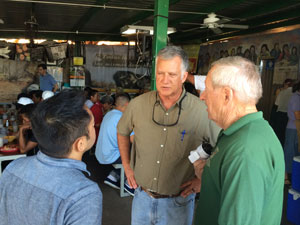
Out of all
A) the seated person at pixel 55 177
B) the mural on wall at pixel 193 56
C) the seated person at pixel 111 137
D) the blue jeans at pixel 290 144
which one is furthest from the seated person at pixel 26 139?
the mural on wall at pixel 193 56

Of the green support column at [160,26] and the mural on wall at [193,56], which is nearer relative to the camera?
the green support column at [160,26]

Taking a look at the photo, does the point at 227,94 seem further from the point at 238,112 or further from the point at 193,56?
the point at 193,56

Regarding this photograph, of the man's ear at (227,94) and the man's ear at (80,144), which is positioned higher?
the man's ear at (227,94)

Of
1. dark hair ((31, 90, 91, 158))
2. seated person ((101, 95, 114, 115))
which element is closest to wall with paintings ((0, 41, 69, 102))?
seated person ((101, 95, 114, 115))

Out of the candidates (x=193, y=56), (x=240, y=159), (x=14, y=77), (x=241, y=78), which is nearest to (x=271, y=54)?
(x=193, y=56)

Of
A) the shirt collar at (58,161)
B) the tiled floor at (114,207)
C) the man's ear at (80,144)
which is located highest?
the man's ear at (80,144)

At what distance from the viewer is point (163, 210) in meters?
1.77

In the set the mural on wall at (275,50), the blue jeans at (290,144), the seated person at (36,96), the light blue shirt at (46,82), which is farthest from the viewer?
the light blue shirt at (46,82)

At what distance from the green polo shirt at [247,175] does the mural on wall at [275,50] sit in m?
5.73

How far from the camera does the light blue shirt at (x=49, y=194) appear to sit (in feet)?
3.13

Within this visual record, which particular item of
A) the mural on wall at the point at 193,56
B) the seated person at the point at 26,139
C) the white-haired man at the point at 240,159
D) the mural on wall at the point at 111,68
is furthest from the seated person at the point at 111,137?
the mural on wall at the point at 193,56

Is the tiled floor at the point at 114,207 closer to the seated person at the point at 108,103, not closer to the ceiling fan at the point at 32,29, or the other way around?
the seated person at the point at 108,103

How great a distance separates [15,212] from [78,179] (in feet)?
0.99

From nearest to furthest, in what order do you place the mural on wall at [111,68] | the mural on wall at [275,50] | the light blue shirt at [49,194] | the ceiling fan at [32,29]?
the light blue shirt at [49,194]
the ceiling fan at [32,29]
the mural on wall at [275,50]
the mural on wall at [111,68]
